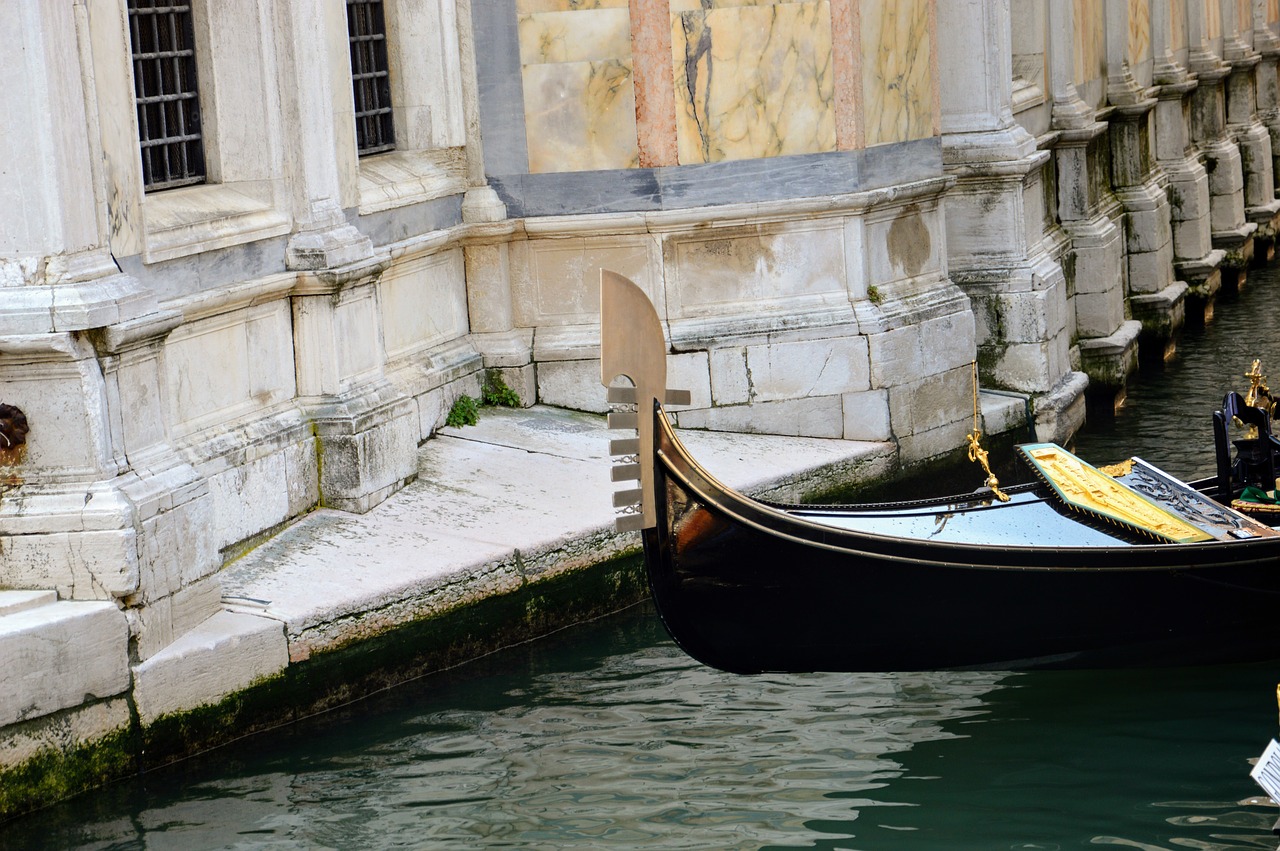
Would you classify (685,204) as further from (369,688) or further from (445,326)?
(369,688)

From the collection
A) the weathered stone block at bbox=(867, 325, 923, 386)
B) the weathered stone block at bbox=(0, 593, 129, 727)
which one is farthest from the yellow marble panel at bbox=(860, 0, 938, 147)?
the weathered stone block at bbox=(0, 593, 129, 727)

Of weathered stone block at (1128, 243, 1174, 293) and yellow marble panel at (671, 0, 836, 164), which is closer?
yellow marble panel at (671, 0, 836, 164)

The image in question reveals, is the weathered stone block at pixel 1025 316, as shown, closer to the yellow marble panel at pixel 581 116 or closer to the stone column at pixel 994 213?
the stone column at pixel 994 213

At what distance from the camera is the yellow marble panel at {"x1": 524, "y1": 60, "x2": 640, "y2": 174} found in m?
9.28

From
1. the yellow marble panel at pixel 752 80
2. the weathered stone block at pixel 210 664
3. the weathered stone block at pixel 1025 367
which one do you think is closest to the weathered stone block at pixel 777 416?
the yellow marble panel at pixel 752 80

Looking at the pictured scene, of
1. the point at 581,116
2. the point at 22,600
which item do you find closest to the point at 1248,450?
the point at 581,116

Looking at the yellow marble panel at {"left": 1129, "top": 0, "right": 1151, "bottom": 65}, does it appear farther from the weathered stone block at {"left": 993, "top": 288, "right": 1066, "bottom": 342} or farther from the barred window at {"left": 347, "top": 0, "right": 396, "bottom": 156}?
the barred window at {"left": 347, "top": 0, "right": 396, "bottom": 156}

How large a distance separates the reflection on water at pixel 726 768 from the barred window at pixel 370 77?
3013mm

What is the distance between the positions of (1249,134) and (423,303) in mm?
11217

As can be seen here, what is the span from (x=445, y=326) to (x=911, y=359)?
231 centimetres

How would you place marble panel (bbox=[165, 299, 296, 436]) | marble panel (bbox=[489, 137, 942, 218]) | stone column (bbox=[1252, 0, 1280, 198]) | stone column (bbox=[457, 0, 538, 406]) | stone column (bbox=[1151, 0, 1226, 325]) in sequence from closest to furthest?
marble panel (bbox=[165, 299, 296, 436])
marble panel (bbox=[489, 137, 942, 218])
stone column (bbox=[457, 0, 538, 406])
stone column (bbox=[1151, 0, 1226, 325])
stone column (bbox=[1252, 0, 1280, 198])

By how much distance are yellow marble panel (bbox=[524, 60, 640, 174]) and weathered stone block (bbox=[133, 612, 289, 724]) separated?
3.45 m

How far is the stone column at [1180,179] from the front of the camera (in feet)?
49.6

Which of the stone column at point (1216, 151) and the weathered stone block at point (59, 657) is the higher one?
the stone column at point (1216, 151)
